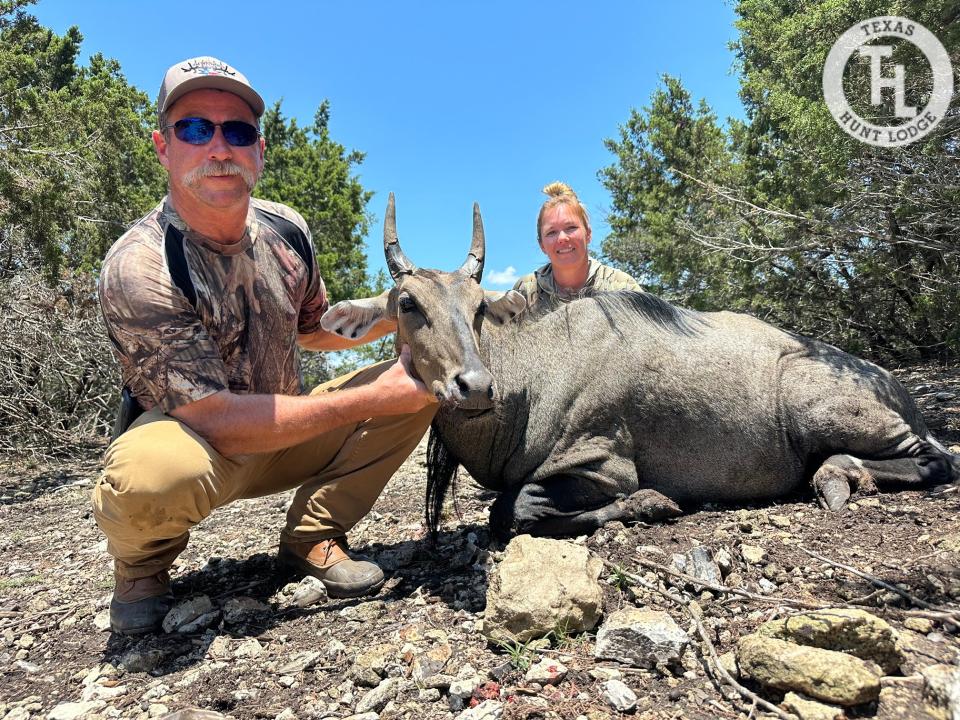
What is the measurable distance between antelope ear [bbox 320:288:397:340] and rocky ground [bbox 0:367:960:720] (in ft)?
5.17

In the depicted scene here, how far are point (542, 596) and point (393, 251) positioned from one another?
262 centimetres

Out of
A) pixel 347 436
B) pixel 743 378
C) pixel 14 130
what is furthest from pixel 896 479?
pixel 14 130

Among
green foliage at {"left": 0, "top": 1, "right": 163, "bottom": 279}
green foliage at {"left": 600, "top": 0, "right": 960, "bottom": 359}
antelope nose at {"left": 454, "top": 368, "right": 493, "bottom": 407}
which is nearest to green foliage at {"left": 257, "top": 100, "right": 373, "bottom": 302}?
green foliage at {"left": 0, "top": 1, "right": 163, "bottom": 279}

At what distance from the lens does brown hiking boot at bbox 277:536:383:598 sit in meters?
4.05

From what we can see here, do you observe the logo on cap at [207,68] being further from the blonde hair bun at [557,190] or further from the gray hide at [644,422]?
the blonde hair bun at [557,190]

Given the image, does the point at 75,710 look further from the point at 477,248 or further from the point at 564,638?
the point at 477,248

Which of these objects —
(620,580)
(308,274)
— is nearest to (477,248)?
A: (308,274)

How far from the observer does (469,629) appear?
3.44 meters

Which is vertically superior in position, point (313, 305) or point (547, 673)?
point (313, 305)

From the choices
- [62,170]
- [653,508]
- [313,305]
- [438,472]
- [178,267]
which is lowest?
[653,508]

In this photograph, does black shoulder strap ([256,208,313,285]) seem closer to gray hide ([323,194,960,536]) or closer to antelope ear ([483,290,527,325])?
gray hide ([323,194,960,536])

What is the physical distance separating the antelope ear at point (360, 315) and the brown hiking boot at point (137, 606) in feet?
6.10

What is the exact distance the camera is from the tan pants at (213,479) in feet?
11.6
